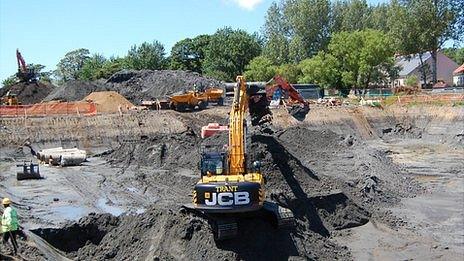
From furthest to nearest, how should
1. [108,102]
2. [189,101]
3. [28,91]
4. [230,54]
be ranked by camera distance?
[230,54] < [28,91] < [108,102] < [189,101]

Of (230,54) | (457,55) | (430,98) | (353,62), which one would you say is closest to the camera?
(430,98)

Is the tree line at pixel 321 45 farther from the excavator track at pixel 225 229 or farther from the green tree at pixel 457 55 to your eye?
the excavator track at pixel 225 229

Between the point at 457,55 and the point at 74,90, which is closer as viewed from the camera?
the point at 74,90

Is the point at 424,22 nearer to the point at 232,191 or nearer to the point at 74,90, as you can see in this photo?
the point at 74,90

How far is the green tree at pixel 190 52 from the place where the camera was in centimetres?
8806

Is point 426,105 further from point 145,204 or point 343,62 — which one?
point 145,204

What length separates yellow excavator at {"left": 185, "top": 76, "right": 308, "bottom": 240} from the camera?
45.7 feet

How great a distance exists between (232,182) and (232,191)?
379mm

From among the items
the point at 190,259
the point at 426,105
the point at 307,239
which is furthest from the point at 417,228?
the point at 426,105

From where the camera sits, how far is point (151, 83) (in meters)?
58.3

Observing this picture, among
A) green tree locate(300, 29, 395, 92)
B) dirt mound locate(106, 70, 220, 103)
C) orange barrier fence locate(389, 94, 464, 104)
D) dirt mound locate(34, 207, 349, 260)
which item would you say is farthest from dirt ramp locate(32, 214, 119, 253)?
green tree locate(300, 29, 395, 92)

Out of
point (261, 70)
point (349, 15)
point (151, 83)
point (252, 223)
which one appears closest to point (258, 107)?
point (252, 223)

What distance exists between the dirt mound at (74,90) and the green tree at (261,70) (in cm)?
1906

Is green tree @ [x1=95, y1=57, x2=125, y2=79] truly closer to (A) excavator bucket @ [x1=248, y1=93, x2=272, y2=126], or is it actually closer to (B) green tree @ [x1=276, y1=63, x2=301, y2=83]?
(B) green tree @ [x1=276, y1=63, x2=301, y2=83]
